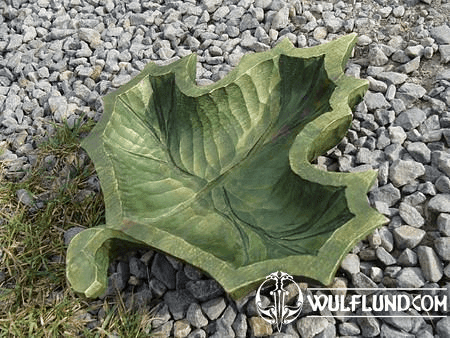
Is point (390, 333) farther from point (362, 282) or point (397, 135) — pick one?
point (397, 135)

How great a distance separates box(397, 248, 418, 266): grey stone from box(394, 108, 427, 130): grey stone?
441 mm

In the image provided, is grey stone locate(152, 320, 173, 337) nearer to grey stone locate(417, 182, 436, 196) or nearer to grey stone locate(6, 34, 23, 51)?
grey stone locate(417, 182, 436, 196)

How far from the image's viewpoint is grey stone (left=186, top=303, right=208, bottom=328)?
148cm

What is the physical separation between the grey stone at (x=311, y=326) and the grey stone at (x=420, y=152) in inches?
22.2

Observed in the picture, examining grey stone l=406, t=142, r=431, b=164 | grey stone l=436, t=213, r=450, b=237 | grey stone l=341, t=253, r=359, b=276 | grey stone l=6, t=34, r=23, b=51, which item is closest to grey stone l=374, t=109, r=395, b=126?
grey stone l=406, t=142, r=431, b=164

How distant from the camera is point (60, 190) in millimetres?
1830

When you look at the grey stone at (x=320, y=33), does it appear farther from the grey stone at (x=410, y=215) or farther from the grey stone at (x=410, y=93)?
the grey stone at (x=410, y=215)

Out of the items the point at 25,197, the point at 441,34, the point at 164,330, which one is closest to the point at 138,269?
the point at 164,330

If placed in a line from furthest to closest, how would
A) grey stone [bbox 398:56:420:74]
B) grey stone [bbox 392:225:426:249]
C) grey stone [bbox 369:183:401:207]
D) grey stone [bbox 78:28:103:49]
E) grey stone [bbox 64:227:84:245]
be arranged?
grey stone [bbox 78:28:103:49]
grey stone [bbox 398:56:420:74]
grey stone [bbox 64:227:84:245]
grey stone [bbox 369:183:401:207]
grey stone [bbox 392:225:426:249]

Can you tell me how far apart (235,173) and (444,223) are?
0.56 m

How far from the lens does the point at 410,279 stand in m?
1.45

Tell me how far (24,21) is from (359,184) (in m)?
1.76

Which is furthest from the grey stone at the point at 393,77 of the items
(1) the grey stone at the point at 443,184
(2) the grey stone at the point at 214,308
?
(2) the grey stone at the point at 214,308

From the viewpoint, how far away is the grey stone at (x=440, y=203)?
60.9 inches
